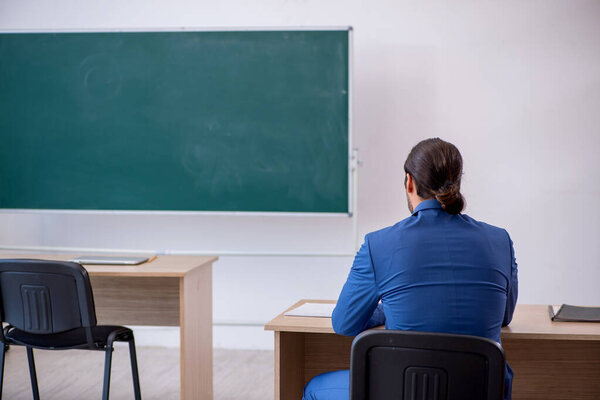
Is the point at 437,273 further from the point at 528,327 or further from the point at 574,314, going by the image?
the point at 574,314

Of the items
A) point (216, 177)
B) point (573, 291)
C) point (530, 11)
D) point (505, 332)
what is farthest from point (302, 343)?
point (530, 11)

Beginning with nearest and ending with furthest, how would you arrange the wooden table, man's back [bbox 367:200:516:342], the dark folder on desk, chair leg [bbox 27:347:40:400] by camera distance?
man's back [bbox 367:200:516:342]
the dark folder on desk
the wooden table
chair leg [bbox 27:347:40:400]

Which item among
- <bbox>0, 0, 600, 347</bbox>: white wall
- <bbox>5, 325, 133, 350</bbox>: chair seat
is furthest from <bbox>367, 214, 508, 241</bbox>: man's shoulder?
<bbox>0, 0, 600, 347</bbox>: white wall

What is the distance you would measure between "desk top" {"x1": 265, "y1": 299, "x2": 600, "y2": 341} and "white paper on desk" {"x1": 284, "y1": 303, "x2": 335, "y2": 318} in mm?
32

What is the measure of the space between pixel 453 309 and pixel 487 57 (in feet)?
9.33

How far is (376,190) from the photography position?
4160 mm

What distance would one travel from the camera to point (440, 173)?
1690 mm

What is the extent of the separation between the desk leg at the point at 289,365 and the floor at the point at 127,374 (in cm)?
111

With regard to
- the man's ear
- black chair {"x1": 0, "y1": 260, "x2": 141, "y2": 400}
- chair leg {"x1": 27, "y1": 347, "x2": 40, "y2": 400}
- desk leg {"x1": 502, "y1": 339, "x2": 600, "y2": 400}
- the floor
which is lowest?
the floor

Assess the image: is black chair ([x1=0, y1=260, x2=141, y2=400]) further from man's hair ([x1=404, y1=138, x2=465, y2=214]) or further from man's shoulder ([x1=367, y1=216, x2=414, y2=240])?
man's hair ([x1=404, y1=138, x2=465, y2=214])

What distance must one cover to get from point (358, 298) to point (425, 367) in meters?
0.30

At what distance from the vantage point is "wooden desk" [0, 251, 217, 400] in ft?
9.40

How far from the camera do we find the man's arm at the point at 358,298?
1678 millimetres

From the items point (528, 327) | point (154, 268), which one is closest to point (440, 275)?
point (528, 327)
